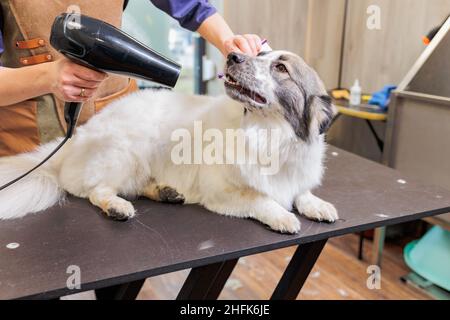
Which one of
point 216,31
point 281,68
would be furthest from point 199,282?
point 216,31

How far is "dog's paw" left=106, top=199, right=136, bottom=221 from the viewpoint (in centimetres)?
107

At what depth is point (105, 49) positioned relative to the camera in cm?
88

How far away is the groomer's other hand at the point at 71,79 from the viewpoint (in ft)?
2.96

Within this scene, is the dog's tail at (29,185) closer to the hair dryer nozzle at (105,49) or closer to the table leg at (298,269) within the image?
the hair dryer nozzle at (105,49)

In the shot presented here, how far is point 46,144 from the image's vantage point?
4.33 feet

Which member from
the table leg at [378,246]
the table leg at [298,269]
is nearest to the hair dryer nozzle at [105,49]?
the table leg at [298,269]

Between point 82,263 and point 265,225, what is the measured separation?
442 millimetres

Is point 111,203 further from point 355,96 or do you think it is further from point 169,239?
point 355,96

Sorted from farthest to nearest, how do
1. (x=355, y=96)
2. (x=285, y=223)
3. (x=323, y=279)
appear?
(x=355, y=96) < (x=323, y=279) < (x=285, y=223)

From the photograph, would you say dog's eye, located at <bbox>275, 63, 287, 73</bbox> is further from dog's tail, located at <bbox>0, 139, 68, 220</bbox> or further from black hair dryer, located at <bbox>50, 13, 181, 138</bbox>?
dog's tail, located at <bbox>0, 139, 68, 220</bbox>

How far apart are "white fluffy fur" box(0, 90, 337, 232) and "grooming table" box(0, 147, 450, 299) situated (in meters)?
0.04

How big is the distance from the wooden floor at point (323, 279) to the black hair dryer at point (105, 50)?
148cm

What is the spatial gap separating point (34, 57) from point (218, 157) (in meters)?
0.61

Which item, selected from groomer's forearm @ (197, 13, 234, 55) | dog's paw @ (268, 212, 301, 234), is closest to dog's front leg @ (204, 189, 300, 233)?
dog's paw @ (268, 212, 301, 234)
